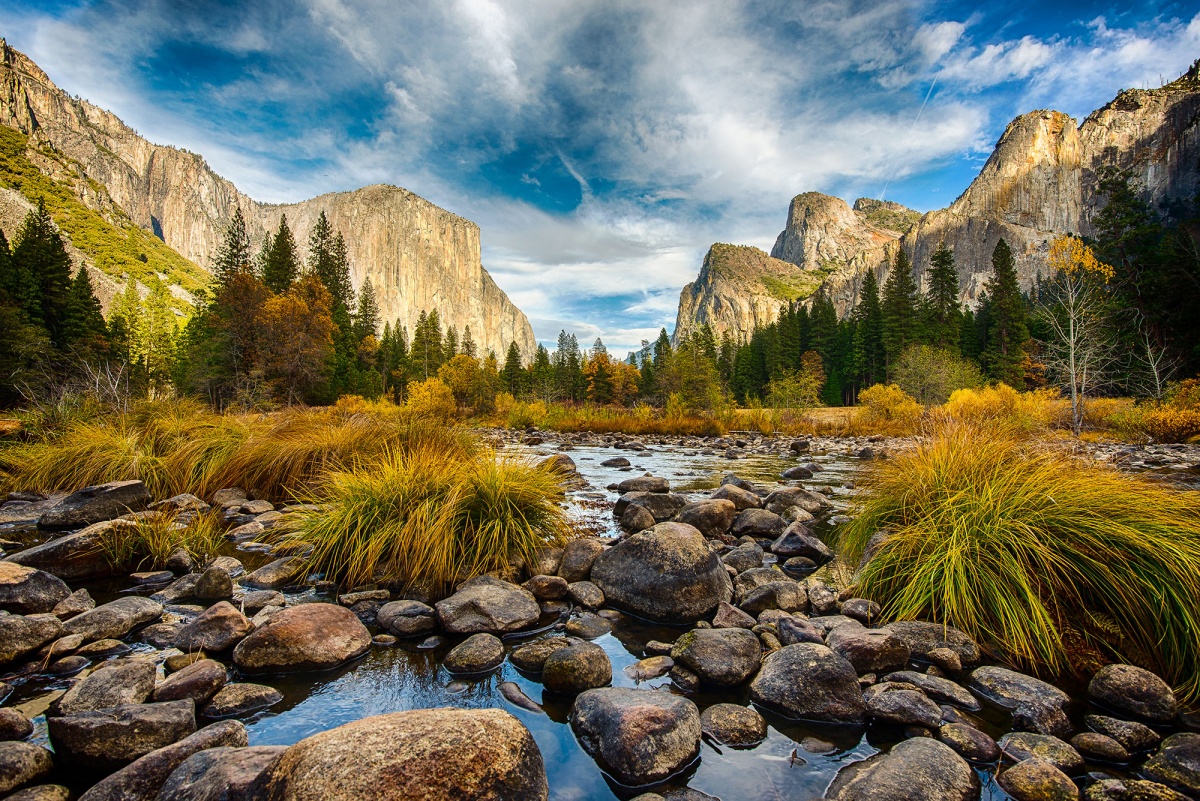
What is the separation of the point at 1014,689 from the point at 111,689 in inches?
182

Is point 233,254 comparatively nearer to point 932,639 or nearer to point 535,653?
point 535,653

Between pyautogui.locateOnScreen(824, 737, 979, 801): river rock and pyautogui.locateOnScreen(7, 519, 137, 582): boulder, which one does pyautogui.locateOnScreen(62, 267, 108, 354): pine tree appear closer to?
pyautogui.locateOnScreen(7, 519, 137, 582): boulder

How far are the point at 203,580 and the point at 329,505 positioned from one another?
106 centimetres

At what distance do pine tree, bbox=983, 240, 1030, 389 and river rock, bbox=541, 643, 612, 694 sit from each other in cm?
5785

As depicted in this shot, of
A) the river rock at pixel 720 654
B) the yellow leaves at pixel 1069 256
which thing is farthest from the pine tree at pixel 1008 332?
the river rock at pixel 720 654

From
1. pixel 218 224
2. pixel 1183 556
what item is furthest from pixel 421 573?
pixel 218 224

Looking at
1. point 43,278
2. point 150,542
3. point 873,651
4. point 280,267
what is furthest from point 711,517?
point 43,278

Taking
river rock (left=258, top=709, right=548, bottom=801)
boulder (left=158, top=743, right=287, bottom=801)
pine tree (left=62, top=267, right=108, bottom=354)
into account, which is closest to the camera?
river rock (left=258, top=709, right=548, bottom=801)

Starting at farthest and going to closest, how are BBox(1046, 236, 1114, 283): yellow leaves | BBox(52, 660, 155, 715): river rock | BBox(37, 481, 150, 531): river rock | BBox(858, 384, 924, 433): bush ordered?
BBox(858, 384, 924, 433): bush, BBox(1046, 236, 1114, 283): yellow leaves, BBox(37, 481, 150, 531): river rock, BBox(52, 660, 155, 715): river rock

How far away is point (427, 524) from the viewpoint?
4.28m

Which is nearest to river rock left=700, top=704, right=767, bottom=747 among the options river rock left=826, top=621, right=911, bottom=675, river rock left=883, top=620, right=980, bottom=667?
river rock left=826, top=621, right=911, bottom=675


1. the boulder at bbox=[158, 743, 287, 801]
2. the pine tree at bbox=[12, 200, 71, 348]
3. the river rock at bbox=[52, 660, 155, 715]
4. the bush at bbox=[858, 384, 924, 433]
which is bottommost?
the river rock at bbox=[52, 660, 155, 715]

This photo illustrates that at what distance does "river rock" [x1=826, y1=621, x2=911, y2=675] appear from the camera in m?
2.96

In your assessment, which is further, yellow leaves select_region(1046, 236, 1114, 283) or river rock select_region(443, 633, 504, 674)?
yellow leaves select_region(1046, 236, 1114, 283)
